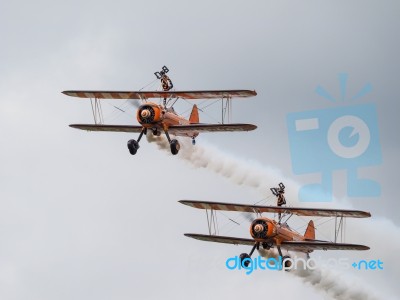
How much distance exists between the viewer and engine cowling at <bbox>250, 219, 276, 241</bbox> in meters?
83.2

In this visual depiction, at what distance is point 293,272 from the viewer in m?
87.4

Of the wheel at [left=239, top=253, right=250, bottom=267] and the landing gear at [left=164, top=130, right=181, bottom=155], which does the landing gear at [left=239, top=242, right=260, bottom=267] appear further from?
the landing gear at [left=164, top=130, right=181, bottom=155]

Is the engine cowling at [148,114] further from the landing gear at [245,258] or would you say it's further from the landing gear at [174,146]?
the landing gear at [245,258]

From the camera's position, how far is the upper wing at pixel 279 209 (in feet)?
278

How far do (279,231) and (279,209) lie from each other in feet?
6.36

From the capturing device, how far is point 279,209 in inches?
3381

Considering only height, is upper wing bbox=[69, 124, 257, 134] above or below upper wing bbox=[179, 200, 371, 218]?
above

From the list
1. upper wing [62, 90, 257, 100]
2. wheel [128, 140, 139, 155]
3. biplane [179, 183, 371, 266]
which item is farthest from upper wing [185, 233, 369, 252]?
upper wing [62, 90, 257, 100]

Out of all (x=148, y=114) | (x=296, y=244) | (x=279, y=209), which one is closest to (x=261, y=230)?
(x=296, y=244)

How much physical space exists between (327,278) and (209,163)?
Answer: 7.27m

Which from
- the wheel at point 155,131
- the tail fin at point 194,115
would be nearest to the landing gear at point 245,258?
the wheel at point 155,131

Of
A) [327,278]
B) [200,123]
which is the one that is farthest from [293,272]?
[200,123]

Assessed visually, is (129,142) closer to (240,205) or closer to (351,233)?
(240,205)

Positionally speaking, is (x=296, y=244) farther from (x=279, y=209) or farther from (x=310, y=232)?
(x=310, y=232)
